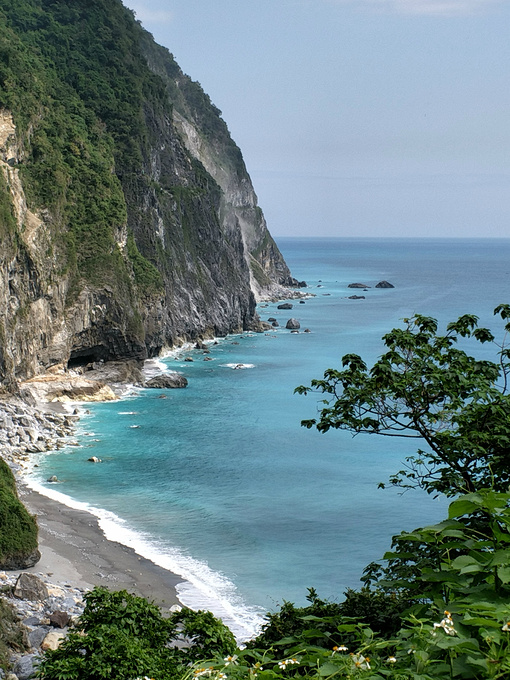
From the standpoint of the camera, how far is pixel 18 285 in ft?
179

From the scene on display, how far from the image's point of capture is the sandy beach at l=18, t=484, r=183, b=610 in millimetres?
29016

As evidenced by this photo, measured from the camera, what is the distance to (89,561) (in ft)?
103

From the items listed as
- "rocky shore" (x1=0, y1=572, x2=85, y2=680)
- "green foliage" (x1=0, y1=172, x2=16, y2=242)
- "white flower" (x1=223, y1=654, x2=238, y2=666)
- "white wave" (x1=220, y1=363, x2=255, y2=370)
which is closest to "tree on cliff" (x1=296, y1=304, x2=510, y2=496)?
"white flower" (x1=223, y1=654, x2=238, y2=666)

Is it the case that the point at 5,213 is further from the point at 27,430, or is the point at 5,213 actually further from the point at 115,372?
the point at 115,372

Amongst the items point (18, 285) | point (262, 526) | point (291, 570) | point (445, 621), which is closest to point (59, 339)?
point (18, 285)

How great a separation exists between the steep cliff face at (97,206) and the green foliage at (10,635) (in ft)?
97.5

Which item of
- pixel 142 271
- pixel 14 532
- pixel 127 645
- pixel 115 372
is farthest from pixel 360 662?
pixel 142 271

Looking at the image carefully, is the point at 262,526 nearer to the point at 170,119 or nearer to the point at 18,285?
the point at 18,285

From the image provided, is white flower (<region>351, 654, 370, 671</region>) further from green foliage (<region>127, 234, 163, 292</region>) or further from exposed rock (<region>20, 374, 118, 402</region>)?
green foliage (<region>127, 234, 163, 292</region>)

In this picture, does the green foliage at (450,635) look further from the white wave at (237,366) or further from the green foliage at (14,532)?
the white wave at (237,366)

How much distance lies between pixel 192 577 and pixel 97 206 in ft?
150

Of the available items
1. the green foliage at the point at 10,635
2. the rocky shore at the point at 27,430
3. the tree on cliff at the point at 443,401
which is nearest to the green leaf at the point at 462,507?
the tree on cliff at the point at 443,401

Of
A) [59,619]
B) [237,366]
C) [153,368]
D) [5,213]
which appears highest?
[5,213]

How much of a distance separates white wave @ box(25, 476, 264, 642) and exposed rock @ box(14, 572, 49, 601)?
5.59 m
